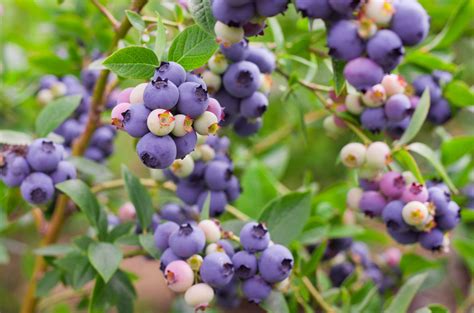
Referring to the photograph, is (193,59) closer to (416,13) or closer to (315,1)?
(315,1)

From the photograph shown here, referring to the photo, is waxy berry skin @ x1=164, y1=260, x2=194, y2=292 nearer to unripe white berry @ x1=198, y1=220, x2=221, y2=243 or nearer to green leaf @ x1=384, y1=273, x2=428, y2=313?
unripe white berry @ x1=198, y1=220, x2=221, y2=243

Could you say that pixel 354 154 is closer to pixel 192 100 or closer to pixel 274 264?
pixel 274 264

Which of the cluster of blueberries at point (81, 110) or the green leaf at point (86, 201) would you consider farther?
the cluster of blueberries at point (81, 110)

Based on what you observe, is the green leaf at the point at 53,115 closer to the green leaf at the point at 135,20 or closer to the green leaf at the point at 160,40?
the green leaf at the point at 135,20

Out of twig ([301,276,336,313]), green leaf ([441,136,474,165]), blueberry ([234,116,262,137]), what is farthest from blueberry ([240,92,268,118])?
green leaf ([441,136,474,165])

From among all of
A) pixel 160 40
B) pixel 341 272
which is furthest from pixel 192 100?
pixel 341 272

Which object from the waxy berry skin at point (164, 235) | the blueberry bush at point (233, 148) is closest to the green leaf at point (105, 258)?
the blueberry bush at point (233, 148)

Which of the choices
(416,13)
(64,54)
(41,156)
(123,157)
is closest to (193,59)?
(416,13)
